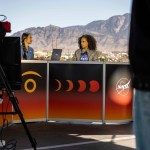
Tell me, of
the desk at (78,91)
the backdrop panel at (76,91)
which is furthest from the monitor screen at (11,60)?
the backdrop panel at (76,91)

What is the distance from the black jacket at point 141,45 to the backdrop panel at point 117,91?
7440 mm

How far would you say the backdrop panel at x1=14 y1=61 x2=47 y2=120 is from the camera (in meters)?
8.45

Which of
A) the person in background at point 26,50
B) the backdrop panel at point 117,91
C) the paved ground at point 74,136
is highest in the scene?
the person in background at point 26,50

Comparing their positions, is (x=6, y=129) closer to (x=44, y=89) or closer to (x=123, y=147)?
(x=44, y=89)

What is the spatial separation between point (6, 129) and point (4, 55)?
2.93 meters

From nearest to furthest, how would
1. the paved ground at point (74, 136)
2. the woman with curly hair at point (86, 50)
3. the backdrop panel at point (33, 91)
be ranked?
the paved ground at point (74, 136) < the backdrop panel at point (33, 91) < the woman with curly hair at point (86, 50)

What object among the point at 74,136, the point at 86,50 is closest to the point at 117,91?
the point at 86,50

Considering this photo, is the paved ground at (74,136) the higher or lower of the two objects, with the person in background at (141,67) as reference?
lower

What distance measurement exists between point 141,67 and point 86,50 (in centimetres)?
816

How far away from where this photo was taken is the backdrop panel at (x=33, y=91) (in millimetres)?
8445

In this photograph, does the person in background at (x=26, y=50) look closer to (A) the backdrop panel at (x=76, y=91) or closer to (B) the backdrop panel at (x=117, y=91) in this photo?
(A) the backdrop panel at (x=76, y=91)

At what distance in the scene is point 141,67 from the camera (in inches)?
48.3

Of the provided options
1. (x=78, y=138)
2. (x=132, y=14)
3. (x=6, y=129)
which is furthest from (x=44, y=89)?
(x=132, y=14)

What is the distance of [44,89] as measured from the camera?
8.74 meters
